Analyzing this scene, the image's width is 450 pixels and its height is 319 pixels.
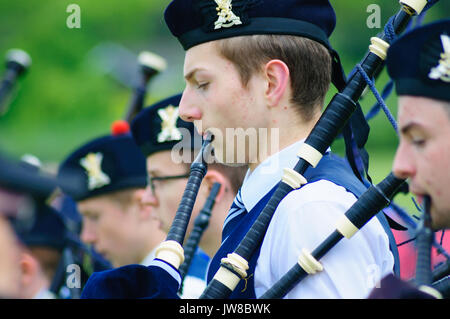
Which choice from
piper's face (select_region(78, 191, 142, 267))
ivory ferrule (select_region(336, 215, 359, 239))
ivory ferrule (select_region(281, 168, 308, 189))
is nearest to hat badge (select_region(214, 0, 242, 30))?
ivory ferrule (select_region(281, 168, 308, 189))

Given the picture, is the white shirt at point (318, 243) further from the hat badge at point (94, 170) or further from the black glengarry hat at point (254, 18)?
the hat badge at point (94, 170)

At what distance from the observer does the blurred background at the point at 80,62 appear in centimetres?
1451

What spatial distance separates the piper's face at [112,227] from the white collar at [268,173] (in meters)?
2.08

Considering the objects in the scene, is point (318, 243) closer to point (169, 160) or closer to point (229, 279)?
point (229, 279)

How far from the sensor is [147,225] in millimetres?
4754

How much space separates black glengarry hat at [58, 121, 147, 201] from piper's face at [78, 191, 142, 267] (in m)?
0.08

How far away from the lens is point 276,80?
8.66 feet

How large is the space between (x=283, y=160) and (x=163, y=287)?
0.65m

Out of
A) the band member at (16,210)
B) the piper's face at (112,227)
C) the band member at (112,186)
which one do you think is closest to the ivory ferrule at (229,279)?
the band member at (16,210)

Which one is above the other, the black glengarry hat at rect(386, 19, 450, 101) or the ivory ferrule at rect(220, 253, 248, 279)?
the black glengarry hat at rect(386, 19, 450, 101)

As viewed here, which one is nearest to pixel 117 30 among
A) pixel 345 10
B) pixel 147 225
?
pixel 345 10

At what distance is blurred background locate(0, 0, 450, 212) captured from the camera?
14.5 m

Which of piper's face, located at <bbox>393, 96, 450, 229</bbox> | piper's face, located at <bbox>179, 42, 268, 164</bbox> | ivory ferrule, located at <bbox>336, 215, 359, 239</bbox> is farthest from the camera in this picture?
piper's face, located at <bbox>179, 42, 268, 164</bbox>

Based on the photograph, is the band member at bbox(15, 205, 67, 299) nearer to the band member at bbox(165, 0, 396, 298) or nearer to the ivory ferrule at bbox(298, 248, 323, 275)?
the band member at bbox(165, 0, 396, 298)
